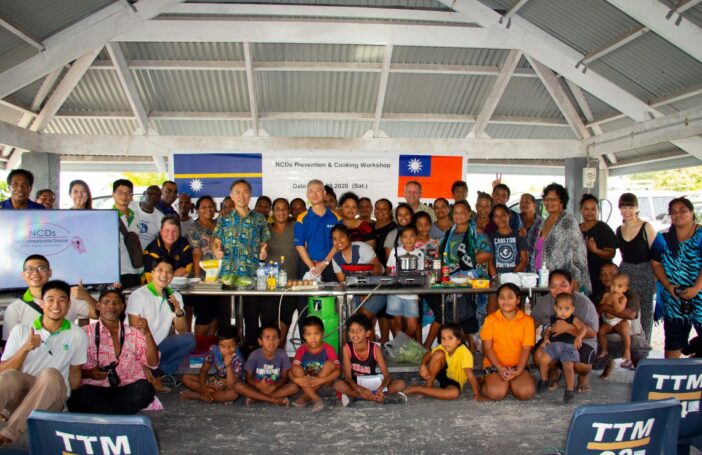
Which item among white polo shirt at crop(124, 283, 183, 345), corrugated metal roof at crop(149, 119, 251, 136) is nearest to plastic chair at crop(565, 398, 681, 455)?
white polo shirt at crop(124, 283, 183, 345)

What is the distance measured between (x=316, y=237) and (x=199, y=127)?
4.97m

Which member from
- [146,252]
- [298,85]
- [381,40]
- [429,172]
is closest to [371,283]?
[146,252]

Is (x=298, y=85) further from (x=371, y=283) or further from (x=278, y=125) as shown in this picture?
(x=371, y=283)

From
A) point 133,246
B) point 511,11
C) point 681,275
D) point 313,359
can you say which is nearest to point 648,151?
point 511,11

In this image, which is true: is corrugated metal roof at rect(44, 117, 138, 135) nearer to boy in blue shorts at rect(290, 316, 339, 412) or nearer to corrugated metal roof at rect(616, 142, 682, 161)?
boy in blue shorts at rect(290, 316, 339, 412)

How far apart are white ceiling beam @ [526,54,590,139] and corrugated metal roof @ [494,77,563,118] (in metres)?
0.25

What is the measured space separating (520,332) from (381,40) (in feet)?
15.2

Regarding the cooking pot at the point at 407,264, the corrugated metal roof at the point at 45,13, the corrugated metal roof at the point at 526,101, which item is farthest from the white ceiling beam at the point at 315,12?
the cooking pot at the point at 407,264

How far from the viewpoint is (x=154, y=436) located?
1680 millimetres

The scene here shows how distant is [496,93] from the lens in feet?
26.7

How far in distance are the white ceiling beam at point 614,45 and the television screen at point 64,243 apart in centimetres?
622

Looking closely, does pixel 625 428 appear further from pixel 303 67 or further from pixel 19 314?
pixel 303 67

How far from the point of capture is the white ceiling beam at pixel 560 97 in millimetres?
7961

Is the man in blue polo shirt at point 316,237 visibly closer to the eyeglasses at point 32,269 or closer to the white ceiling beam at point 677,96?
the eyeglasses at point 32,269
